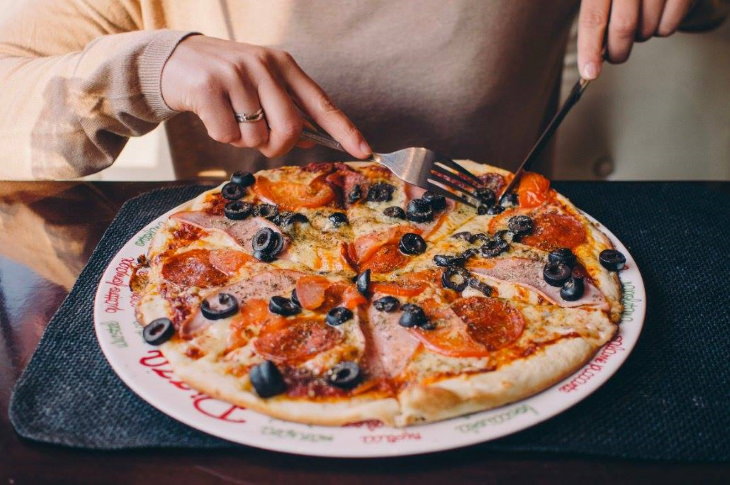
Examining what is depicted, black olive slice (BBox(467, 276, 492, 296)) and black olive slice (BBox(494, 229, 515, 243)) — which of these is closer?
black olive slice (BBox(467, 276, 492, 296))

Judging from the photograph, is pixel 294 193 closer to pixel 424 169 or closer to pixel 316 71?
pixel 424 169

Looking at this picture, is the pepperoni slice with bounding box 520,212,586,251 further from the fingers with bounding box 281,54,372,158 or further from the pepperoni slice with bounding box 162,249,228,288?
the pepperoni slice with bounding box 162,249,228,288

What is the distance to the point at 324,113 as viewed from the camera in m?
2.00

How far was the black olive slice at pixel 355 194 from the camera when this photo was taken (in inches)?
87.7

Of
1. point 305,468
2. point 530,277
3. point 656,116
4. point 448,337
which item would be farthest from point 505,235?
point 656,116

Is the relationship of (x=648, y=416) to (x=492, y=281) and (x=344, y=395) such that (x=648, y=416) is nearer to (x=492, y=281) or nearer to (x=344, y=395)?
(x=492, y=281)

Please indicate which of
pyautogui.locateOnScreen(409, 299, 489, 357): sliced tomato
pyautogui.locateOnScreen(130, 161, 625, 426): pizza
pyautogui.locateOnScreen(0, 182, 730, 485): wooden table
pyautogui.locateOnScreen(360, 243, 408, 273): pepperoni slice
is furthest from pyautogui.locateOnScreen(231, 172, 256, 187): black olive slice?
pyautogui.locateOnScreen(0, 182, 730, 485): wooden table

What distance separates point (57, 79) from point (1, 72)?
0.30 m

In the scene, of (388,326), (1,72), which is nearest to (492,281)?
(388,326)

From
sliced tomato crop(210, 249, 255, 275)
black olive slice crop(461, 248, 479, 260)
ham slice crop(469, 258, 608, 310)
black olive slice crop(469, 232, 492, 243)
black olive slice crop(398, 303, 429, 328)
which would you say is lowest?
black olive slice crop(469, 232, 492, 243)

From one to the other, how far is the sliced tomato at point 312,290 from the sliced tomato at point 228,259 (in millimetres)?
221

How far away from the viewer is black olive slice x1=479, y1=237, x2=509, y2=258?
1925 millimetres

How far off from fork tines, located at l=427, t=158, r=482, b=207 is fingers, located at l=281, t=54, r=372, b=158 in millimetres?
254

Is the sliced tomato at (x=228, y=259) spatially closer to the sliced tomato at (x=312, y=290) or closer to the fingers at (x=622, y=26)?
the sliced tomato at (x=312, y=290)
